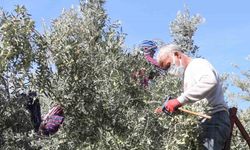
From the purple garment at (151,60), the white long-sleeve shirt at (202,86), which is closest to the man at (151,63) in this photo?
the purple garment at (151,60)

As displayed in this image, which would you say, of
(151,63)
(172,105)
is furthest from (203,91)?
(151,63)

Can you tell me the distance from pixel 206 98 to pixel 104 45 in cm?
131

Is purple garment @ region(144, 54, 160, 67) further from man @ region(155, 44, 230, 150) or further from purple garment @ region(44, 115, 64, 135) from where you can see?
purple garment @ region(44, 115, 64, 135)

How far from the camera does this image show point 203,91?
561 centimetres

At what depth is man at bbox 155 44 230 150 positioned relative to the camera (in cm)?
560

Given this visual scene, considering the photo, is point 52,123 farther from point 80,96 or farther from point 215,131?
point 215,131

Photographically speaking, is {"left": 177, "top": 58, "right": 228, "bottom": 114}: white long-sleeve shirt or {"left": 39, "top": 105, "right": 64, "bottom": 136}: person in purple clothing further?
{"left": 39, "top": 105, "right": 64, "bottom": 136}: person in purple clothing

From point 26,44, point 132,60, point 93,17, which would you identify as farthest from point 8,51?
point 93,17

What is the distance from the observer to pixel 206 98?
5.88 m

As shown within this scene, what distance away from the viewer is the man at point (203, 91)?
560 cm

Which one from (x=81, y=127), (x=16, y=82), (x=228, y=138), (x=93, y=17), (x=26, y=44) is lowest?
(x=228, y=138)

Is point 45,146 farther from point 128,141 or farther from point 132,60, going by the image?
point 132,60

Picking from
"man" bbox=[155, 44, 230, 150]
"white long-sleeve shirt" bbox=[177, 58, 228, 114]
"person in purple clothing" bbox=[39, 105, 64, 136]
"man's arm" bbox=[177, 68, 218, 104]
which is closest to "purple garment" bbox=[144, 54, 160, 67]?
"man" bbox=[155, 44, 230, 150]

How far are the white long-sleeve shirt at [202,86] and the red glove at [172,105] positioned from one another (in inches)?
1.7
